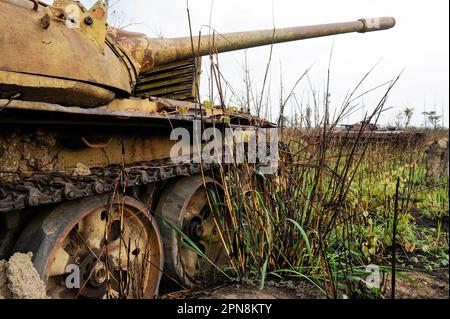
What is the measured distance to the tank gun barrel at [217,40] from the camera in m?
3.78

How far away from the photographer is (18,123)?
7.45 ft

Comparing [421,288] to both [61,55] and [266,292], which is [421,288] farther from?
[61,55]

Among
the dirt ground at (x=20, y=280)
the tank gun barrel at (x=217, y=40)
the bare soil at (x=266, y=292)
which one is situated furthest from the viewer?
the tank gun barrel at (x=217, y=40)

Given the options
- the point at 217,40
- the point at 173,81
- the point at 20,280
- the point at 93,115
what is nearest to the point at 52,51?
the point at 93,115

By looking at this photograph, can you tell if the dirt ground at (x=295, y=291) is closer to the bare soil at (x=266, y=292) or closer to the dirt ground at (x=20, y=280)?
the bare soil at (x=266, y=292)

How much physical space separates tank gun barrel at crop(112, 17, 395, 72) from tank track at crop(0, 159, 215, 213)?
40.0 inches

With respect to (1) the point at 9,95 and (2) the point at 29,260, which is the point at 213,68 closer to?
(1) the point at 9,95

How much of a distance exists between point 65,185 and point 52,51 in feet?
2.90

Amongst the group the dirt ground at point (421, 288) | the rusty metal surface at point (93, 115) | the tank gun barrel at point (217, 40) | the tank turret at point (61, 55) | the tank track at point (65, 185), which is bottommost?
the dirt ground at point (421, 288)

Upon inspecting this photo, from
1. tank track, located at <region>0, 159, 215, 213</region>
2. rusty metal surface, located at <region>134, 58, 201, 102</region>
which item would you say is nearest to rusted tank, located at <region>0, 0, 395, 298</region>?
tank track, located at <region>0, 159, 215, 213</region>

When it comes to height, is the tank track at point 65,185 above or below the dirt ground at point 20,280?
above

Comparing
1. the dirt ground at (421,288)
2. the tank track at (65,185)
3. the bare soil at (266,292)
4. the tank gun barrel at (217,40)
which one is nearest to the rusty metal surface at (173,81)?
the tank gun barrel at (217,40)

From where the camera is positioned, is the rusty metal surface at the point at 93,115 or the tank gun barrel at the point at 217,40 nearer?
the rusty metal surface at the point at 93,115

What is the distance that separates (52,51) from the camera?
2.35 meters
